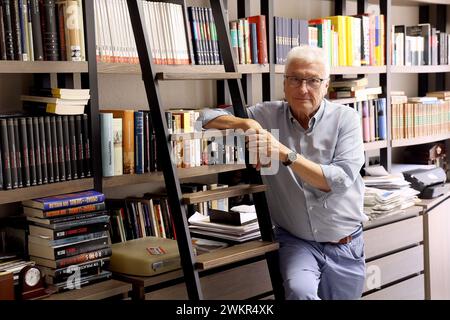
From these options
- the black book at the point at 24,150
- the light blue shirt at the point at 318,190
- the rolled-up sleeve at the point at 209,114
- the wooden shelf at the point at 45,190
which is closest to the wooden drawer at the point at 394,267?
the light blue shirt at the point at 318,190

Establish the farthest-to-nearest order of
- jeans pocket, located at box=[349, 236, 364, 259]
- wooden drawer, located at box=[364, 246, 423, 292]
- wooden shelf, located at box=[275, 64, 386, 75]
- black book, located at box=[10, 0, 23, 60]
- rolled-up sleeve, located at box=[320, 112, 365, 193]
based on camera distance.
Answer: wooden drawer, located at box=[364, 246, 423, 292] → wooden shelf, located at box=[275, 64, 386, 75] → jeans pocket, located at box=[349, 236, 364, 259] → rolled-up sleeve, located at box=[320, 112, 365, 193] → black book, located at box=[10, 0, 23, 60]

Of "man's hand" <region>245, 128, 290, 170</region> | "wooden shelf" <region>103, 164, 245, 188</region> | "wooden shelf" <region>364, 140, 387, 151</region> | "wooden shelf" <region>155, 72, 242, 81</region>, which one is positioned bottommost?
"wooden shelf" <region>364, 140, 387, 151</region>

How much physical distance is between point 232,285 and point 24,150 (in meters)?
0.99

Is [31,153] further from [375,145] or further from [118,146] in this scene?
[375,145]

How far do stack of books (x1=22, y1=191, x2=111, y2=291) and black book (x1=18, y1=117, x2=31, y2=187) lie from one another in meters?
0.08

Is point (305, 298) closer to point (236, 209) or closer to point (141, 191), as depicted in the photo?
point (236, 209)

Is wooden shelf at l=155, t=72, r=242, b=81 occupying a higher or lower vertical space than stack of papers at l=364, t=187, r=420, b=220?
higher

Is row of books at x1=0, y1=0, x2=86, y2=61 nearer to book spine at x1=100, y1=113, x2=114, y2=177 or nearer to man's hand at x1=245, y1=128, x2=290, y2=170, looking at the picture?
book spine at x1=100, y1=113, x2=114, y2=177

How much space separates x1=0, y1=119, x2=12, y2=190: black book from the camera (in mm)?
2207

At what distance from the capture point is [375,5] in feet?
14.5

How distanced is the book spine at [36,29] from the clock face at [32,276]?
0.75 metres

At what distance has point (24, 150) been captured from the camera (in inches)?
89.3

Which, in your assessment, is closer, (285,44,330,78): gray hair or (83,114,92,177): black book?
(83,114,92,177): black book

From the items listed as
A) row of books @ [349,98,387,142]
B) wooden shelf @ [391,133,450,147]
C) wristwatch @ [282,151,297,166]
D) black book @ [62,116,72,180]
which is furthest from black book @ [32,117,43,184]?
wooden shelf @ [391,133,450,147]
